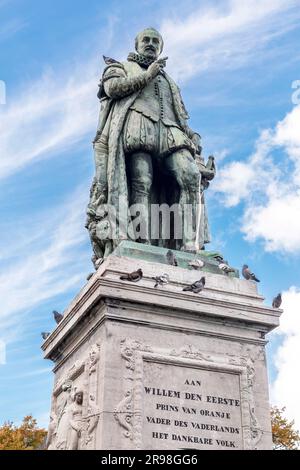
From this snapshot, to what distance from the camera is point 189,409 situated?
1022 cm

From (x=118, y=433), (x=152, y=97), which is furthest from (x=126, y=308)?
(x=152, y=97)

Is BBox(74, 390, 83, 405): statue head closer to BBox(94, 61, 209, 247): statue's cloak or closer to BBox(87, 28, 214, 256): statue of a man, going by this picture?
BBox(94, 61, 209, 247): statue's cloak

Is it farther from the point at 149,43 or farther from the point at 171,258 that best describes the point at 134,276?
the point at 149,43

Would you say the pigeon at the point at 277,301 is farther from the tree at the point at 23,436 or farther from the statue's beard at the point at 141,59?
the tree at the point at 23,436

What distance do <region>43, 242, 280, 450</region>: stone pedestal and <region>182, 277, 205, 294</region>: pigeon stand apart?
82mm

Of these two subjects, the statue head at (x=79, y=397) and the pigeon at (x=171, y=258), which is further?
the pigeon at (x=171, y=258)

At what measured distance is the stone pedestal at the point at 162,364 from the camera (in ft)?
32.6

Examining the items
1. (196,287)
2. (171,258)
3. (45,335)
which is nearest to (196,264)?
(171,258)

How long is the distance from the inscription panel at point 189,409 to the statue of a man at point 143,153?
9.04 feet

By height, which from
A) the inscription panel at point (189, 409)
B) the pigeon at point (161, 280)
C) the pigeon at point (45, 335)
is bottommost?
the inscription panel at point (189, 409)

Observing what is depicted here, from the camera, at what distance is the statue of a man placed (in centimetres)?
1280

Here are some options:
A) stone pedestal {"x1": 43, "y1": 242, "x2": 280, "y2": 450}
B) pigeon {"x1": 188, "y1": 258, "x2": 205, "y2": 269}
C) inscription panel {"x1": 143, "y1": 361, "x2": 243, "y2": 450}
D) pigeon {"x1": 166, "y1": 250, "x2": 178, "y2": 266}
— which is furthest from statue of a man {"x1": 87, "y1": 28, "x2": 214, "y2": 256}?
inscription panel {"x1": 143, "y1": 361, "x2": 243, "y2": 450}

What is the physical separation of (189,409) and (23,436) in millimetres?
28046

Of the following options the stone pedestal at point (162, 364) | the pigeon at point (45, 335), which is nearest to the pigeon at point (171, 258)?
the stone pedestal at point (162, 364)
